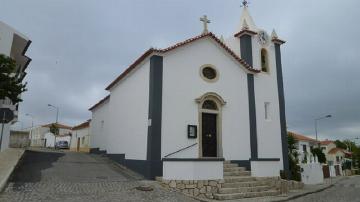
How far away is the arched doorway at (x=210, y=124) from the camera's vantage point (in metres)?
14.6

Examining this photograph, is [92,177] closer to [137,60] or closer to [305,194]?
[137,60]

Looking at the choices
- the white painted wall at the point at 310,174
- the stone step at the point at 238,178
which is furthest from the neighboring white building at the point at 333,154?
the stone step at the point at 238,178

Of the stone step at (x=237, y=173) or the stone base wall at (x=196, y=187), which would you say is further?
the stone step at (x=237, y=173)

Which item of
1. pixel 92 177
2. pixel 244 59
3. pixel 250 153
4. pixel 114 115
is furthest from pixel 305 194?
pixel 114 115

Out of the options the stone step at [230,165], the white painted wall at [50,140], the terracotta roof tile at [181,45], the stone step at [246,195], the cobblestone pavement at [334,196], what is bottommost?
the cobblestone pavement at [334,196]

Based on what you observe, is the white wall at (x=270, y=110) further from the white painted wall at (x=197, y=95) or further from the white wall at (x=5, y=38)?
the white wall at (x=5, y=38)

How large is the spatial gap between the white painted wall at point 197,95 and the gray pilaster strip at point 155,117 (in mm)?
292

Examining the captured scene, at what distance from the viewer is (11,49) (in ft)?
67.8

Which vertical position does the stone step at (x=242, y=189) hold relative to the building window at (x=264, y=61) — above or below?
below

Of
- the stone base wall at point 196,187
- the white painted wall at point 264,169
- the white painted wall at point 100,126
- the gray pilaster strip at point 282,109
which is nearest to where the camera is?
the stone base wall at point 196,187

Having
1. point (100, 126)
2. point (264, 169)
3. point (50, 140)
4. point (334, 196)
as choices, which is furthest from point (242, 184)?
point (50, 140)

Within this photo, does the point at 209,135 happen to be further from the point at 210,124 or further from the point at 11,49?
the point at 11,49

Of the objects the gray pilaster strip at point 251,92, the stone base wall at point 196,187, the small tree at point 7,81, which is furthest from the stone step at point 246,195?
the small tree at point 7,81

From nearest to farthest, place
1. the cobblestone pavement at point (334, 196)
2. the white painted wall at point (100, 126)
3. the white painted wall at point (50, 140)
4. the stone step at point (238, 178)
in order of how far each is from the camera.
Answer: the cobblestone pavement at point (334, 196) < the stone step at point (238, 178) < the white painted wall at point (100, 126) < the white painted wall at point (50, 140)
